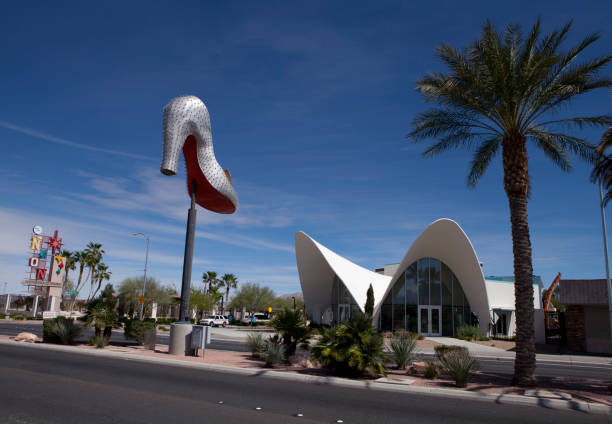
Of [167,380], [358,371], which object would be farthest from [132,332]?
[358,371]

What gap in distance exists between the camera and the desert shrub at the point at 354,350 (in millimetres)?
11325

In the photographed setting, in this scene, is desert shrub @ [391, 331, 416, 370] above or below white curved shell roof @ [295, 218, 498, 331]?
below

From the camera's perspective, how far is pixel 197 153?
17750 mm

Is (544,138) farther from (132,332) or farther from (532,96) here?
(132,332)

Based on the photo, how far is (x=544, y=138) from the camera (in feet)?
44.7

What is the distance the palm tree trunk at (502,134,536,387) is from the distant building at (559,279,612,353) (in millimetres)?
17824

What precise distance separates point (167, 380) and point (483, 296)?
29628mm

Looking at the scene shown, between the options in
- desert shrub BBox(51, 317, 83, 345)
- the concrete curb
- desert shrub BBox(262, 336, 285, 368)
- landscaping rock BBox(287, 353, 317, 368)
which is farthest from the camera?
desert shrub BBox(51, 317, 83, 345)

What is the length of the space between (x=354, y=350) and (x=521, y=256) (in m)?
5.23

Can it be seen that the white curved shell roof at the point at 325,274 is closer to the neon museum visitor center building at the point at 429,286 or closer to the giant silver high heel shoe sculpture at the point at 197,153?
the neon museum visitor center building at the point at 429,286

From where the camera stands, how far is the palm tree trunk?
A: 11.1 meters

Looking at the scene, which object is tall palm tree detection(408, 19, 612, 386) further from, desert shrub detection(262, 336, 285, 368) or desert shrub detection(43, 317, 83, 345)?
desert shrub detection(43, 317, 83, 345)

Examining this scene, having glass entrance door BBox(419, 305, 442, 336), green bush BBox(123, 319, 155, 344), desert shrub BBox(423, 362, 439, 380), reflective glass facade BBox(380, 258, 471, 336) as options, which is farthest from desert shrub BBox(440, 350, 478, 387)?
glass entrance door BBox(419, 305, 442, 336)

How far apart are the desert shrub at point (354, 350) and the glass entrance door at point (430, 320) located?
25.4 m
